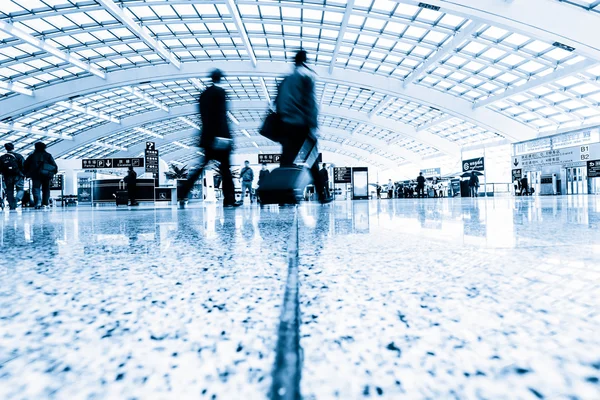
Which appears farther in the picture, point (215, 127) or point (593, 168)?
point (593, 168)

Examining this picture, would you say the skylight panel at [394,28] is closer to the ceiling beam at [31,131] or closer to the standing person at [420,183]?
the standing person at [420,183]

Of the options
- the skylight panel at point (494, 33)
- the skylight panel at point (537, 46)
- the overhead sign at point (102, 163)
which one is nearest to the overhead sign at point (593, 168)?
the skylight panel at point (537, 46)

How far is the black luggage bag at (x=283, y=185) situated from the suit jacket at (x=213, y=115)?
3.02 ft

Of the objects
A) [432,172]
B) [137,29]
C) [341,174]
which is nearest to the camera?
[137,29]

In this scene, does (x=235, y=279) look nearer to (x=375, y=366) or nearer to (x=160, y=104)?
(x=375, y=366)

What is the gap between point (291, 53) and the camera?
23.8 meters

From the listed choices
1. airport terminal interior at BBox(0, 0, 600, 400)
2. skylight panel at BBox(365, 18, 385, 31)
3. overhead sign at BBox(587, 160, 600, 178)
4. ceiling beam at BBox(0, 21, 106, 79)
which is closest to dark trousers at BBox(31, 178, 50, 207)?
airport terminal interior at BBox(0, 0, 600, 400)

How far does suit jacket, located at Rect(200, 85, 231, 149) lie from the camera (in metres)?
4.14

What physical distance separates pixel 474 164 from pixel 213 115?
26.2 metres

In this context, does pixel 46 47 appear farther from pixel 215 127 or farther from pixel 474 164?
pixel 474 164

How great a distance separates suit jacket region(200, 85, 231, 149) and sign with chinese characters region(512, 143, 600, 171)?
2721 cm

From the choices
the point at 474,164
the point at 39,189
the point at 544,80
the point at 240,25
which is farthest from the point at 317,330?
the point at 474,164

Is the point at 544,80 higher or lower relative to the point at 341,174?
higher

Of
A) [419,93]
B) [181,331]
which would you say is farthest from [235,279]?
[419,93]
